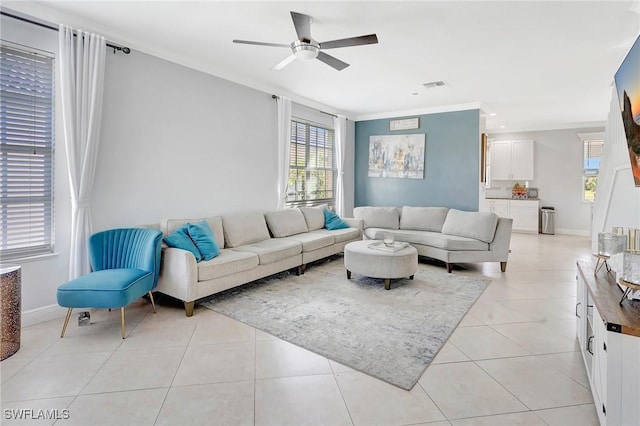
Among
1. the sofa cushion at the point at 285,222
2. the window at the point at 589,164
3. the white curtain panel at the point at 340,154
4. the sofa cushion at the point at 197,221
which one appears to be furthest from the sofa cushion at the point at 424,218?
the window at the point at 589,164

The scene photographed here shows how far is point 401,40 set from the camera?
3.44m

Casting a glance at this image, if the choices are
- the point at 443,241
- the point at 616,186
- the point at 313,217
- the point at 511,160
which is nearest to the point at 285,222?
the point at 313,217

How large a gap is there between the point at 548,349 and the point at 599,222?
4.20ft

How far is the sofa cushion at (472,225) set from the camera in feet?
15.9

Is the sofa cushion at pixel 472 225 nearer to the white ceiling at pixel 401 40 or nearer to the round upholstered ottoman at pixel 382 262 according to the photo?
the round upholstered ottoman at pixel 382 262

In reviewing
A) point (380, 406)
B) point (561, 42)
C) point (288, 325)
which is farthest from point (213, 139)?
point (561, 42)

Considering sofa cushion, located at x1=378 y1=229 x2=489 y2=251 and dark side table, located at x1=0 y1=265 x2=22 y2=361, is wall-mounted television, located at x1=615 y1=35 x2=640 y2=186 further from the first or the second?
dark side table, located at x1=0 y1=265 x2=22 y2=361

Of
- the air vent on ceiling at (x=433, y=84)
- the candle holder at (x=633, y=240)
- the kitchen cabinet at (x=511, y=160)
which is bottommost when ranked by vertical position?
the candle holder at (x=633, y=240)

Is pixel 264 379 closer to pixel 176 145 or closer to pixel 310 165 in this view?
pixel 176 145

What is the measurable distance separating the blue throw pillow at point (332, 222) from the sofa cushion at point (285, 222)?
0.50m

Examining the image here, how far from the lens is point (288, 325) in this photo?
2967 mm

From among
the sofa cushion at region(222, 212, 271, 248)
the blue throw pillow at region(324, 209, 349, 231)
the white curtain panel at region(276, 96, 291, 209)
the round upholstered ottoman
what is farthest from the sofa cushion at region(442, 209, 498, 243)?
the sofa cushion at region(222, 212, 271, 248)

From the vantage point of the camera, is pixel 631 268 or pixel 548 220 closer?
pixel 631 268

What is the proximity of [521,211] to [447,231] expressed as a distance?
4484 millimetres
